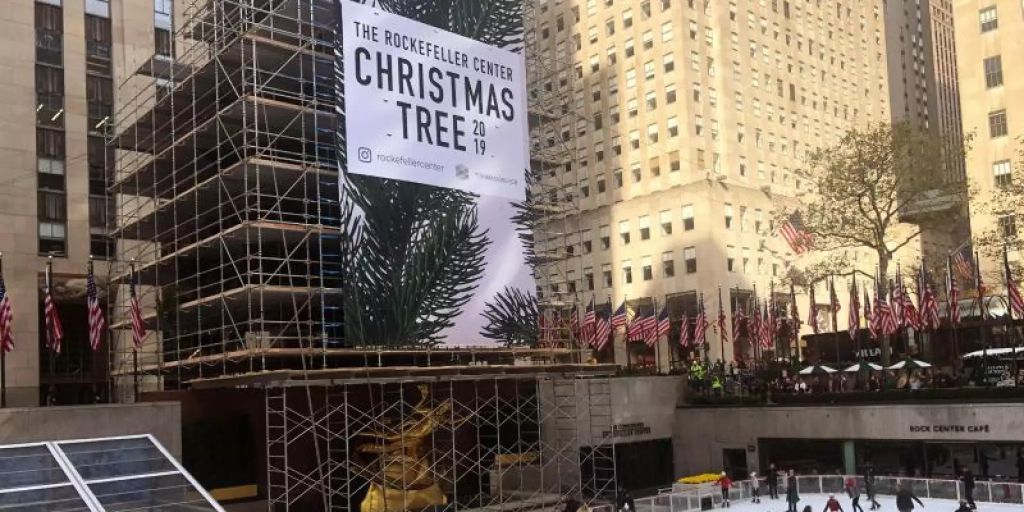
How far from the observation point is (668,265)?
226ft

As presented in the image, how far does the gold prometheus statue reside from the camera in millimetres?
32219

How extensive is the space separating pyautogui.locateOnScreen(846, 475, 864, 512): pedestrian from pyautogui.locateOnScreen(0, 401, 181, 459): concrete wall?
20.6 meters

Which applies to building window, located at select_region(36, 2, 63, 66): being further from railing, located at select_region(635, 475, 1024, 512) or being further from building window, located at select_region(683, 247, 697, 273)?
building window, located at select_region(683, 247, 697, 273)

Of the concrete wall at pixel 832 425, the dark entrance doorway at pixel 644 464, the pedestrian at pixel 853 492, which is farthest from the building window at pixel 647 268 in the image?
the pedestrian at pixel 853 492

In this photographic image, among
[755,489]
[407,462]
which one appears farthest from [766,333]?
[407,462]

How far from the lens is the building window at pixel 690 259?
6706cm

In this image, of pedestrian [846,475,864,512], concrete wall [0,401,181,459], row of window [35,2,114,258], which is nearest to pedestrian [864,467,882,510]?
pedestrian [846,475,864,512]

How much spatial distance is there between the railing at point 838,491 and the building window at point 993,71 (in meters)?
35.8

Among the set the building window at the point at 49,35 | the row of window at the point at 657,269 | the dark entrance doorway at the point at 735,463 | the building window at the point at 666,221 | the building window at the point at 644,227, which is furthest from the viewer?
the building window at the point at 644,227

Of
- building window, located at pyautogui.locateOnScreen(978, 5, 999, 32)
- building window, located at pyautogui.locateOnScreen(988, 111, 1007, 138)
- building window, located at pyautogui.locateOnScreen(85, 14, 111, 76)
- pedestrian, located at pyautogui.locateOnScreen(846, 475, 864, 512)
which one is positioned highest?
building window, located at pyautogui.locateOnScreen(978, 5, 999, 32)

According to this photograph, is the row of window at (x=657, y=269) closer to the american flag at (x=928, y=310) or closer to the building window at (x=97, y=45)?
the american flag at (x=928, y=310)

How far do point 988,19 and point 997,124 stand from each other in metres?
6.40

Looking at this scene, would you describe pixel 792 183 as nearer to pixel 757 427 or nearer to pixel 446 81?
pixel 757 427

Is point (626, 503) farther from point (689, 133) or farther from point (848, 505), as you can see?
point (689, 133)
